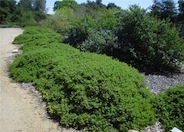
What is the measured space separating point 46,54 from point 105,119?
319 cm

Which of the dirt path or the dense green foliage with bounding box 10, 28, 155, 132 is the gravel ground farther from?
the dirt path

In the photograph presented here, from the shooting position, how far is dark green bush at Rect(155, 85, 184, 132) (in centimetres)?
357

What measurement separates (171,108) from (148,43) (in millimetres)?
3099

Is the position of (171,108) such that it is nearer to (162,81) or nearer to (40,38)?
(162,81)

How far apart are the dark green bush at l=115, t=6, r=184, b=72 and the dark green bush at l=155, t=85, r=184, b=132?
2693 millimetres

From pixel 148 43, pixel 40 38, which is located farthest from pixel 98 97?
pixel 40 38

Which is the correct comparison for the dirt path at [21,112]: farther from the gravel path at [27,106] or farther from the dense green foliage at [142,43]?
the dense green foliage at [142,43]

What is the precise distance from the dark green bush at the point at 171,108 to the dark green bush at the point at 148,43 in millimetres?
2693

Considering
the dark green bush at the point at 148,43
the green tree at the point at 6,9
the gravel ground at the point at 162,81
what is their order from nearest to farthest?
the gravel ground at the point at 162,81
the dark green bush at the point at 148,43
the green tree at the point at 6,9

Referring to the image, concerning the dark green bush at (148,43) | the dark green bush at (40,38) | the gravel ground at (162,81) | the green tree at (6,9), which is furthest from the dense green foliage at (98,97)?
the green tree at (6,9)

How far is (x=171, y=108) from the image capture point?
3693mm

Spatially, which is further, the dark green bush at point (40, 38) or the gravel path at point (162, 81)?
the dark green bush at point (40, 38)

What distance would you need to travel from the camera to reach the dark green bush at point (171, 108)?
3568 mm

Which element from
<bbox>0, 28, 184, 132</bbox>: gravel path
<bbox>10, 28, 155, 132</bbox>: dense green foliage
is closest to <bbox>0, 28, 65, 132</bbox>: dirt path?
<bbox>0, 28, 184, 132</bbox>: gravel path
